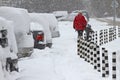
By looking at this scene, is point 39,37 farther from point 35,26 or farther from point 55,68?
point 55,68

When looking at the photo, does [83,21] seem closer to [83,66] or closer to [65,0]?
[83,66]

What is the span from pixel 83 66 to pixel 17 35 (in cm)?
234

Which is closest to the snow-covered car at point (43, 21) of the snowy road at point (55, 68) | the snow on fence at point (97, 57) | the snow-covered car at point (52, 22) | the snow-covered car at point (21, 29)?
the snow-covered car at point (52, 22)

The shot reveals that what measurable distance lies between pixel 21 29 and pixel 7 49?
3.07 meters

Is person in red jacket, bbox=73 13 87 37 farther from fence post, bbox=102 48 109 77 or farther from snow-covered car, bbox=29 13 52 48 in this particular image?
fence post, bbox=102 48 109 77

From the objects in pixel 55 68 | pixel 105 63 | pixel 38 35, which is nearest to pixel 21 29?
pixel 55 68

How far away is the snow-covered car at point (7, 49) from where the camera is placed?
29.3 feet

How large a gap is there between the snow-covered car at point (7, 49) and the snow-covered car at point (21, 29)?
246 cm

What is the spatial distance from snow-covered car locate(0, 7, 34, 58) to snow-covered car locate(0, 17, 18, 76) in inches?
97.0

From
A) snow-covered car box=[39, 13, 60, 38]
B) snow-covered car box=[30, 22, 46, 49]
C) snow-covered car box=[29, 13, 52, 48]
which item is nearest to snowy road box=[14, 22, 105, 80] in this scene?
snow-covered car box=[30, 22, 46, 49]

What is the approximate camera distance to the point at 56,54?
1691 cm

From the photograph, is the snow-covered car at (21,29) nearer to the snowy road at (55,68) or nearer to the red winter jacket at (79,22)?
the snowy road at (55,68)

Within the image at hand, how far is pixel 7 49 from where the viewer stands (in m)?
9.25

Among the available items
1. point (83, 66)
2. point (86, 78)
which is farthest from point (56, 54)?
point (86, 78)
